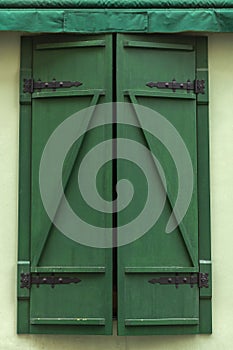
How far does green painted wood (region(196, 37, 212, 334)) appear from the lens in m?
6.86

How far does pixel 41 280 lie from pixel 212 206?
1642 mm

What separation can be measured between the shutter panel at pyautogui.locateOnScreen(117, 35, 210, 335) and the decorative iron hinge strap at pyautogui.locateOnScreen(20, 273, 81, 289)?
44cm

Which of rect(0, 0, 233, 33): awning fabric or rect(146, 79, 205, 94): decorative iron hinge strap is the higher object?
rect(0, 0, 233, 33): awning fabric

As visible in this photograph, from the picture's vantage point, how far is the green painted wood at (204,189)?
22.5ft

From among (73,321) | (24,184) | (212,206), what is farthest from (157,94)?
(73,321)

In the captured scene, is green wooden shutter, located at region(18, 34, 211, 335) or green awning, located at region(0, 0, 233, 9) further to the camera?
green awning, located at region(0, 0, 233, 9)

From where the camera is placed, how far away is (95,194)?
6809mm

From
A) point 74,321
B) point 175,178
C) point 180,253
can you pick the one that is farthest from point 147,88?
point 74,321

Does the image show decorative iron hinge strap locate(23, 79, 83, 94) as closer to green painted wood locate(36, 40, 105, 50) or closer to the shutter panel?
green painted wood locate(36, 40, 105, 50)

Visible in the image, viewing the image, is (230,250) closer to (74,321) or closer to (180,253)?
(180,253)

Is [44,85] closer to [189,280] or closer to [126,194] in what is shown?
[126,194]

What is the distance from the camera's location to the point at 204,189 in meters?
6.95

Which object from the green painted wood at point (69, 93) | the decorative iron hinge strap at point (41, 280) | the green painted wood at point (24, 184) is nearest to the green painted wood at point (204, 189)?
the green painted wood at point (69, 93)

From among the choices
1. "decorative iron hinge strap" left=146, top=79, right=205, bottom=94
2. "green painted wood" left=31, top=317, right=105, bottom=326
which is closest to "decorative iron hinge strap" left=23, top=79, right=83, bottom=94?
"decorative iron hinge strap" left=146, top=79, right=205, bottom=94
